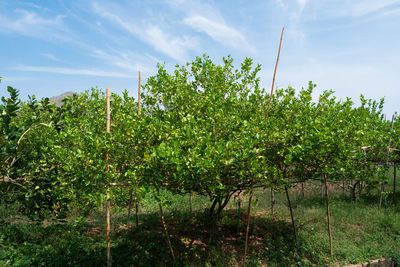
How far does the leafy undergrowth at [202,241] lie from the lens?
24.5ft

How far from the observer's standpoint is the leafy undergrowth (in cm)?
747

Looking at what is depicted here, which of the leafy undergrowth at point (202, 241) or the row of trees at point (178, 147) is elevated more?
the row of trees at point (178, 147)

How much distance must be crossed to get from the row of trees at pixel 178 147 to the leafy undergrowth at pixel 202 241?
54.3 inches

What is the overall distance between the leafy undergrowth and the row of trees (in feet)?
4.52

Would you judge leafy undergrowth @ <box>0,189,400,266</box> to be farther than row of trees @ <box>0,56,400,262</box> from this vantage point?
Yes

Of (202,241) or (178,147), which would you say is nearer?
(178,147)

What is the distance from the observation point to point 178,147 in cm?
501

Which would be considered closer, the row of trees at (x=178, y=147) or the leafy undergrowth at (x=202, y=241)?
the row of trees at (x=178, y=147)

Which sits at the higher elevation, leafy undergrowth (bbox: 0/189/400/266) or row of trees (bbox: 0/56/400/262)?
row of trees (bbox: 0/56/400/262)

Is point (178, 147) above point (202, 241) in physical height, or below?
above

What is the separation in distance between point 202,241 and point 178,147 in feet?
16.2

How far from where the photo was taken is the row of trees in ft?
16.9

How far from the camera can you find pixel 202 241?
8703 millimetres

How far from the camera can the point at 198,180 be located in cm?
536
